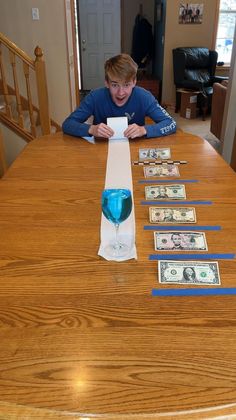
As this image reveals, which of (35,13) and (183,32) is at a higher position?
(35,13)

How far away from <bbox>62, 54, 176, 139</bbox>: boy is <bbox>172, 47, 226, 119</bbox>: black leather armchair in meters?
3.67

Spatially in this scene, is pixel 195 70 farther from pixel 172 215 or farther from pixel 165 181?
pixel 172 215

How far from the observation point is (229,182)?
1.21m

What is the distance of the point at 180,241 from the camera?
2.82ft

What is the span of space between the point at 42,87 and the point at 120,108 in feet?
5.32

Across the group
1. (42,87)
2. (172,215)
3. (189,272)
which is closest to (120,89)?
(172,215)

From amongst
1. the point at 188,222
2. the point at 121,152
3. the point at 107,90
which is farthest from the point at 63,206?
the point at 107,90

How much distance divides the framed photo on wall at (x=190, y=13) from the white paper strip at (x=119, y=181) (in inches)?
194

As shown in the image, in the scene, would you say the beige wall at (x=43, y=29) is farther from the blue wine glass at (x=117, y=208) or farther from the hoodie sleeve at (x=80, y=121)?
the blue wine glass at (x=117, y=208)

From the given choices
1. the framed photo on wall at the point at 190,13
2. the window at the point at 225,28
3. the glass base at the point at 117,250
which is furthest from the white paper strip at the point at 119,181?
the window at the point at 225,28

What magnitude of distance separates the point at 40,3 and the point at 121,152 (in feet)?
9.82

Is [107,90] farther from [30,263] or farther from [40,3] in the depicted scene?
[40,3]

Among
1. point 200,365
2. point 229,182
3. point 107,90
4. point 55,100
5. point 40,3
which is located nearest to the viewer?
point 200,365

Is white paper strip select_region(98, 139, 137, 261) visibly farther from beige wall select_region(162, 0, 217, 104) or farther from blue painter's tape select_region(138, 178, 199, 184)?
beige wall select_region(162, 0, 217, 104)
